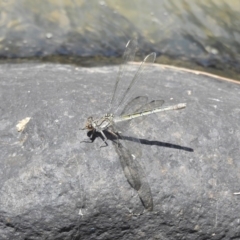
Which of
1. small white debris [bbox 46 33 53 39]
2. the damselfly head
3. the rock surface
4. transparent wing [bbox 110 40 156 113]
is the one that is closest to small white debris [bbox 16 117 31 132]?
the rock surface

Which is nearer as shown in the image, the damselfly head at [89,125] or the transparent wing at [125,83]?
the damselfly head at [89,125]

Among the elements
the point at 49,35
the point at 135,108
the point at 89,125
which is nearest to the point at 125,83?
the point at 135,108

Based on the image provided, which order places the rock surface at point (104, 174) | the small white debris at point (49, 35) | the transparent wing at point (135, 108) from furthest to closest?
1. the small white debris at point (49, 35)
2. the transparent wing at point (135, 108)
3. the rock surface at point (104, 174)

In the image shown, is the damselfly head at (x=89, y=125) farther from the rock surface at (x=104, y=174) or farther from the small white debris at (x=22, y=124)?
the small white debris at (x=22, y=124)

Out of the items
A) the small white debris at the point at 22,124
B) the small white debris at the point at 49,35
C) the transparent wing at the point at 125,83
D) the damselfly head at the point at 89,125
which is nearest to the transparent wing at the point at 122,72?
the transparent wing at the point at 125,83

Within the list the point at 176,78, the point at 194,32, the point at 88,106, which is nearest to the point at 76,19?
the point at 194,32

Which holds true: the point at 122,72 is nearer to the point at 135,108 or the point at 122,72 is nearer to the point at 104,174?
the point at 135,108

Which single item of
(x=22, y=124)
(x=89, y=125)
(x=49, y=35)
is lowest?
(x=49, y=35)

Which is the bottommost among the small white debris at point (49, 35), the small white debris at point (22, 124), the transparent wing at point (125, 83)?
the small white debris at point (49, 35)
